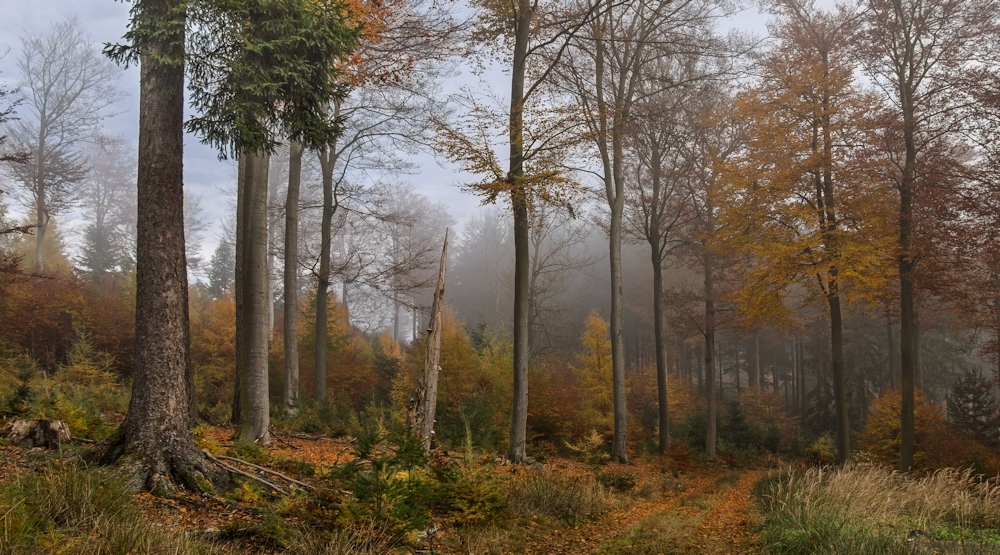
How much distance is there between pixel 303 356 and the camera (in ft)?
69.1

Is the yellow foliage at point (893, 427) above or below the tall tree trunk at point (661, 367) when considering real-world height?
below

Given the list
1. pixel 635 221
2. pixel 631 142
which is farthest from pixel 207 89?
pixel 635 221

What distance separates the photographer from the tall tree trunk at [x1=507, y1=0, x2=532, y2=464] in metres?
10.7

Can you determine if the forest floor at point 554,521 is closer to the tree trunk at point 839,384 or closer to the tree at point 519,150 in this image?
the tree at point 519,150

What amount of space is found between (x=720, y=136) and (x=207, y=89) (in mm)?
14769

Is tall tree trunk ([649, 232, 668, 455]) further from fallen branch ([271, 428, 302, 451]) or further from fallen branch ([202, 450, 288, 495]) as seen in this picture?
fallen branch ([202, 450, 288, 495])

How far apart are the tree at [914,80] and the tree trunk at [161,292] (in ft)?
43.2

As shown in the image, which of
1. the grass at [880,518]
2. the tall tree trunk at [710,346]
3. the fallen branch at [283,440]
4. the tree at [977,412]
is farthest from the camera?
the tall tree trunk at [710,346]

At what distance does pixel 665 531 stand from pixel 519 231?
5983 mm

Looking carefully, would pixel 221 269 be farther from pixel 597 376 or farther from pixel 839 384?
pixel 839 384

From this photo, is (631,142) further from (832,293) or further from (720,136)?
(832,293)

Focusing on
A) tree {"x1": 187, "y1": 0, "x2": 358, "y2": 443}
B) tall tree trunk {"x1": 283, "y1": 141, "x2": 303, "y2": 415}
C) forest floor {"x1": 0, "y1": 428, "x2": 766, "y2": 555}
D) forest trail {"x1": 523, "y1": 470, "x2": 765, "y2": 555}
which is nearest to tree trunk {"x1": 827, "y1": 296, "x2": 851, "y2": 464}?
forest floor {"x1": 0, "y1": 428, "x2": 766, "y2": 555}

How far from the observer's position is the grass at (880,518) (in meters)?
5.05

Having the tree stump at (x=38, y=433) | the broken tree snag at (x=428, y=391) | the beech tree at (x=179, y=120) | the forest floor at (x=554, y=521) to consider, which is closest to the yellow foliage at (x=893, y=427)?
the forest floor at (x=554, y=521)
